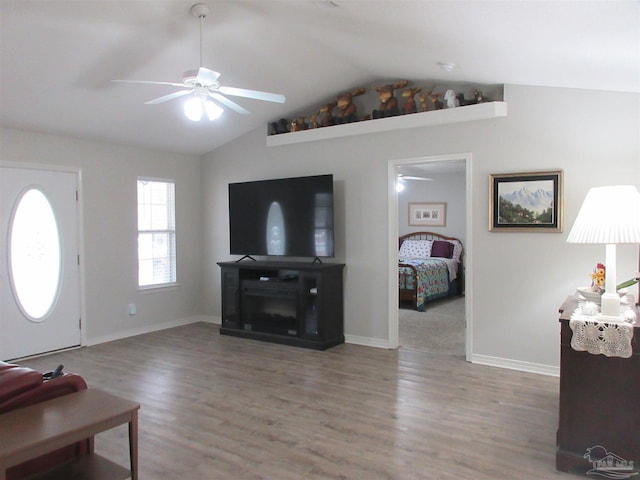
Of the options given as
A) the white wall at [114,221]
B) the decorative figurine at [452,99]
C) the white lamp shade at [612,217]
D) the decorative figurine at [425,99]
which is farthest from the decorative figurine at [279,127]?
the white lamp shade at [612,217]

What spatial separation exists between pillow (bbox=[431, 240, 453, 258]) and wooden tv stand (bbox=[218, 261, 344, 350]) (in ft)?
12.9

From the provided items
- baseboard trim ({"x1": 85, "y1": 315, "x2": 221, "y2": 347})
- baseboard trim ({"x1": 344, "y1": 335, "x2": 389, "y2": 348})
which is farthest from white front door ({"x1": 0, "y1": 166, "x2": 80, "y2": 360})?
baseboard trim ({"x1": 344, "y1": 335, "x2": 389, "y2": 348})

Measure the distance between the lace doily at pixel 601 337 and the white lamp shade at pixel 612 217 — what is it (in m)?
0.44

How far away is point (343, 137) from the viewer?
17.4 ft

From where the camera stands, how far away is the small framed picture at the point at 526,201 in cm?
408

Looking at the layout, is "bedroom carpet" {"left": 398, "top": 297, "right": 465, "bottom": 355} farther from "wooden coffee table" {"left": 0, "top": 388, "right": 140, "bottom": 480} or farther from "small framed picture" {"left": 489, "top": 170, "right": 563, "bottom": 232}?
"wooden coffee table" {"left": 0, "top": 388, "right": 140, "bottom": 480}

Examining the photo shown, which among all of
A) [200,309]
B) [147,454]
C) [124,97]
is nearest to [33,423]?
[147,454]

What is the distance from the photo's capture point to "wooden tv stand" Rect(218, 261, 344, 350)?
16.8 feet

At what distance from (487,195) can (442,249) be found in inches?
173

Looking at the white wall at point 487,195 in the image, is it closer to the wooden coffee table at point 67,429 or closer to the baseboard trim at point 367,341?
the baseboard trim at point 367,341

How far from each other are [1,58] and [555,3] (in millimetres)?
3813

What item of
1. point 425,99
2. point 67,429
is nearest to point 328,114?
point 425,99

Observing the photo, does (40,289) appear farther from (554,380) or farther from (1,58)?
(554,380)

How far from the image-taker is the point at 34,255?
487 centimetres
